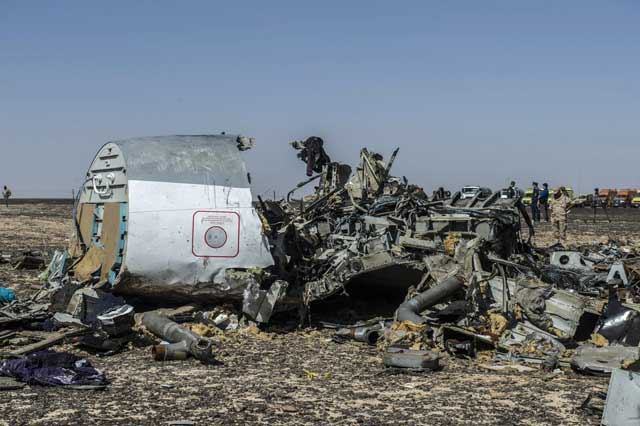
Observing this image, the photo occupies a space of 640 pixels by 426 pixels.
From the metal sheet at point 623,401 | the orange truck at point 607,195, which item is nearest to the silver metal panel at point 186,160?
the metal sheet at point 623,401

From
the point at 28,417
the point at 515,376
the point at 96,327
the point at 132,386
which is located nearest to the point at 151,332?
the point at 96,327

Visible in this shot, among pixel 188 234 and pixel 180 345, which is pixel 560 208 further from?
pixel 180 345

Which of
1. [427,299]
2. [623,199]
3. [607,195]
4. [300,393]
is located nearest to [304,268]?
[427,299]

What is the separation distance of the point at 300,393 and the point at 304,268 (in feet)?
15.7

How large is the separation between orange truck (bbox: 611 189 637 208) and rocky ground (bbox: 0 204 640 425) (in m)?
61.2

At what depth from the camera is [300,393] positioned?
8.11m

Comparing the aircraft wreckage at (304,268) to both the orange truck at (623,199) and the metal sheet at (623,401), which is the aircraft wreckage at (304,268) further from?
the orange truck at (623,199)

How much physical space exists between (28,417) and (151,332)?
3911mm

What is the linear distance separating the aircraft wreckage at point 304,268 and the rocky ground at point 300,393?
428mm

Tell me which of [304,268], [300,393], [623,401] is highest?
[304,268]

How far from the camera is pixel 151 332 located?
10891mm

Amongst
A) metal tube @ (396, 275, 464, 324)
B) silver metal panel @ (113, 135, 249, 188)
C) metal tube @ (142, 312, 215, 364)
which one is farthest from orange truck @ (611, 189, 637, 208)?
metal tube @ (142, 312, 215, 364)

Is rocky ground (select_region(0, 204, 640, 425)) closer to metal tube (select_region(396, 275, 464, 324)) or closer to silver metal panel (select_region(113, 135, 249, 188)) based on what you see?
metal tube (select_region(396, 275, 464, 324))

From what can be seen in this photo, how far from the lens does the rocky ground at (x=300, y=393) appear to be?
7.15 meters
